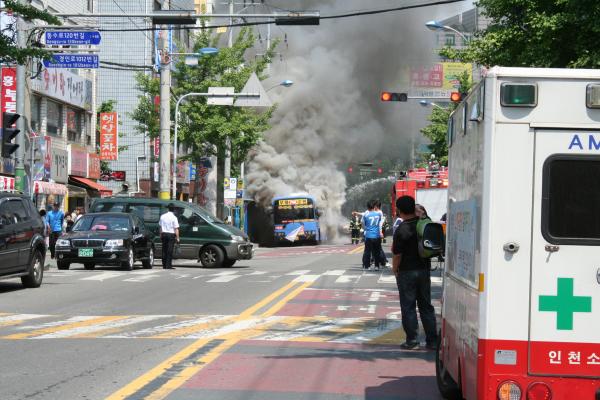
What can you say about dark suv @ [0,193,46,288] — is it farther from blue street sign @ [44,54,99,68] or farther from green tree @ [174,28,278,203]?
green tree @ [174,28,278,203]

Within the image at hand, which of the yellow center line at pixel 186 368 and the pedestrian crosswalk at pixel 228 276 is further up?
the yellow center line at pixel 186 368

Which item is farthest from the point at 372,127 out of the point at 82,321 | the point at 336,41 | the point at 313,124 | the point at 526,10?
the point at 82,321

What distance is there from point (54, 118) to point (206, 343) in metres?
31.1

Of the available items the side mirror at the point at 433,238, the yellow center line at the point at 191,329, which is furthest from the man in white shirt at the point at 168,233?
the side mirror at the point at 433,238

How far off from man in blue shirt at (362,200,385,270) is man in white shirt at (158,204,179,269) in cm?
488

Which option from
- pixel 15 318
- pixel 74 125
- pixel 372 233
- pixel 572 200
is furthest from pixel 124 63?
pixel 572 200

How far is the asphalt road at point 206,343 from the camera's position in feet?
28.0

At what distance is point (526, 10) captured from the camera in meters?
21.5

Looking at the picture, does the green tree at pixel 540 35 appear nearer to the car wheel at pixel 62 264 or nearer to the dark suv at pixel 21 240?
the dark suv at pixel 21 240

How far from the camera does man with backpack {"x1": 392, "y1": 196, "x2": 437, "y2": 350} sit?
35.6ft

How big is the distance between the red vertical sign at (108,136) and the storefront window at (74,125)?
1059 millimetres

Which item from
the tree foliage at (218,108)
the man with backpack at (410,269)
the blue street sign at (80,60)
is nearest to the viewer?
the man with backpack at (410,269)

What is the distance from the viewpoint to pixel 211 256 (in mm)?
28078

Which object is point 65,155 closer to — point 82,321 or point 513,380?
point 82,321
